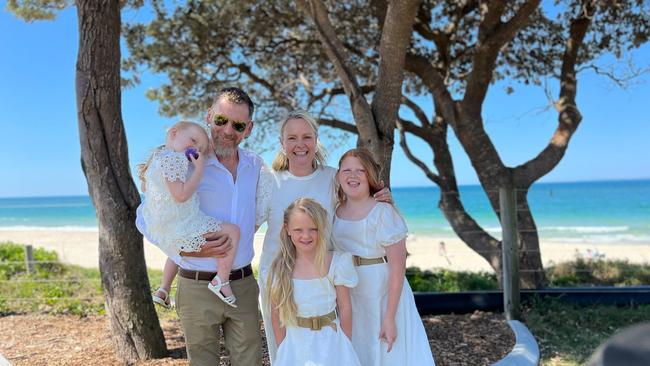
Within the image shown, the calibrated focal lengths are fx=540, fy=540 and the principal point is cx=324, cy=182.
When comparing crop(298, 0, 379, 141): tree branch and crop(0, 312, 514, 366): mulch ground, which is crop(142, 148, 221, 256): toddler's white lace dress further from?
crop(298, 0, 379, 141): tree branch

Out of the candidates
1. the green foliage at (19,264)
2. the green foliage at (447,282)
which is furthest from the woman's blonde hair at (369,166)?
the green foliage at (19,264)

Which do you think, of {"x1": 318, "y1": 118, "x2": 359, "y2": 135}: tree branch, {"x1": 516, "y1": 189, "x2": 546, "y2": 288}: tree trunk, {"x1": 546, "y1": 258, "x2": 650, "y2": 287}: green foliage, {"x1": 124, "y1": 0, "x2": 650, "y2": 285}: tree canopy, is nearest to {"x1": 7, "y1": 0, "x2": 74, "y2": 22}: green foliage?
{"x1": 124, "y1": 0, "x2": 650, "y2": 285}: tree canopy

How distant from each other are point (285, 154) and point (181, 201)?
704mm

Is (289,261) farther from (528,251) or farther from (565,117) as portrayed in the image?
(565,117)

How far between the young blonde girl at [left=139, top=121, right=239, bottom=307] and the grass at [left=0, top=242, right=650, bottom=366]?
3003mm

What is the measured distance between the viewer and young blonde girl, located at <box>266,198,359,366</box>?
259cm

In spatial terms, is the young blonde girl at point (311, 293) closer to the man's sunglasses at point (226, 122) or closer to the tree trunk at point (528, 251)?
the man's sunglasses at point (226, 122)

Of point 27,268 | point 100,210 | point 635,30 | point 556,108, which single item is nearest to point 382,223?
point 100,210

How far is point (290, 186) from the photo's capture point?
9.51ft

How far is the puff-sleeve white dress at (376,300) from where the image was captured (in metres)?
2.75

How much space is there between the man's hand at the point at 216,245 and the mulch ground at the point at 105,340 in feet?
5.94

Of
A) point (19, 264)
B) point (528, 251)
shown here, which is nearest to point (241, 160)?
point (528, 251)

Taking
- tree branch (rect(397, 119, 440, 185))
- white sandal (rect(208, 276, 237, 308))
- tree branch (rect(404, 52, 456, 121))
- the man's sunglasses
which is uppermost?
tree branch (rect(404, 52, 456, 121))

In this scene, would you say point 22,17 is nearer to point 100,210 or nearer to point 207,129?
point 100,210
